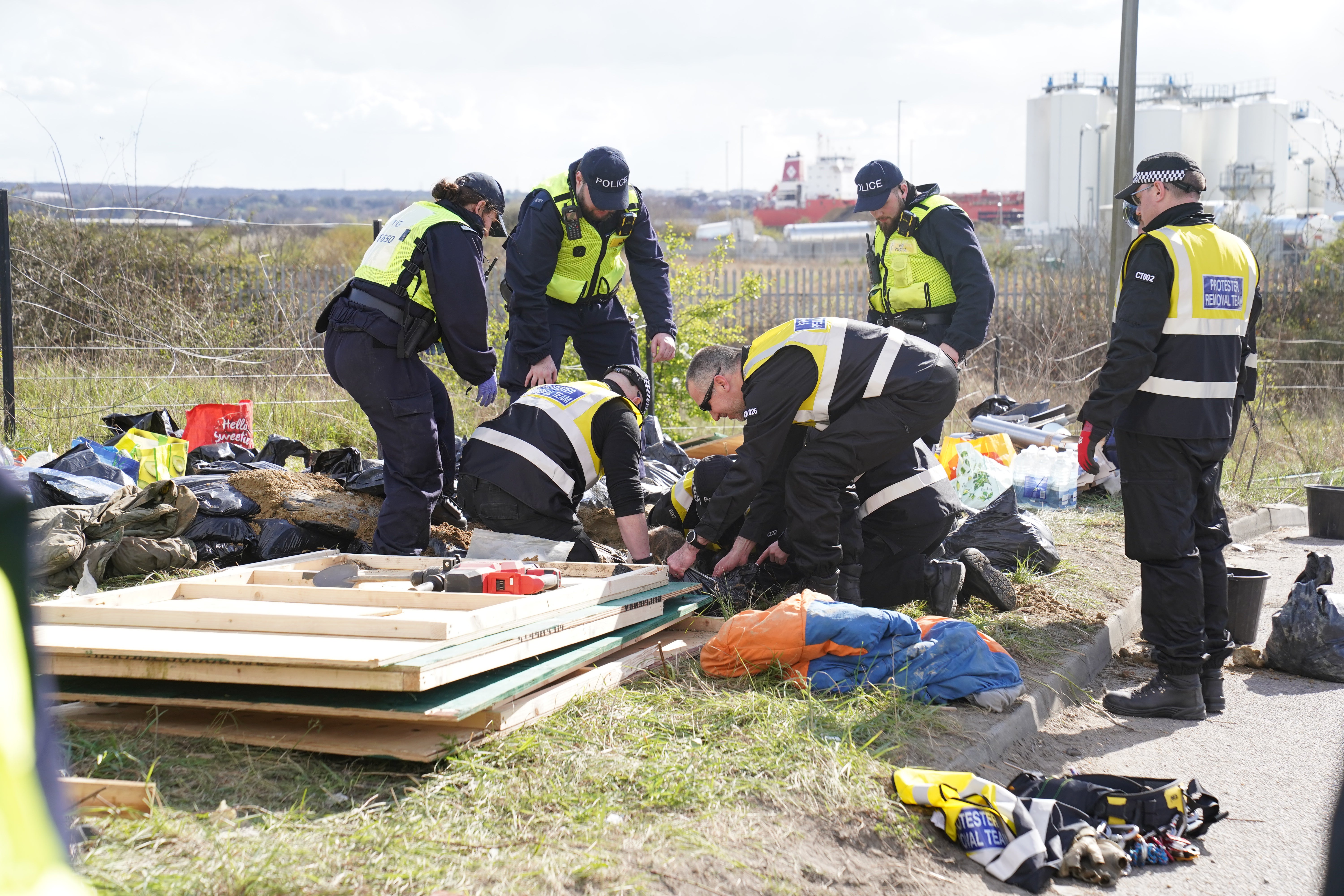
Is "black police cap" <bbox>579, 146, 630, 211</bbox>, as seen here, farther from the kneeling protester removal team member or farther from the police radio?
the kneeling protester removal team member

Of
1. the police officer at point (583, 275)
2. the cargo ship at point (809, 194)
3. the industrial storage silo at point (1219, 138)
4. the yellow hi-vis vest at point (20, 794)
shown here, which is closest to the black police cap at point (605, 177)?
the police officer at point (583, 275)

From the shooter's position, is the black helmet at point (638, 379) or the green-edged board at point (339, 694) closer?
the green-edged board at point (339, 694)

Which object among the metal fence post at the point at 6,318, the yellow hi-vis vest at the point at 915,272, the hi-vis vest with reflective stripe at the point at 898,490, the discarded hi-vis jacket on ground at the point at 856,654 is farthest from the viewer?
the metal fence post at the point at 6,318

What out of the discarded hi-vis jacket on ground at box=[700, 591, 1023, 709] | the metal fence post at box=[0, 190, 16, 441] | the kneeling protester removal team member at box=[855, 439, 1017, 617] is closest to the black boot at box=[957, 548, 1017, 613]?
the kneeling protester removal team member at box=[855, 439, 1017, 617]

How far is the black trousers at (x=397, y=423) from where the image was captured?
514 cm

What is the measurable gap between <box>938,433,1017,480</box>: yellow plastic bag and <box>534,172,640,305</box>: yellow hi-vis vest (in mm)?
2829

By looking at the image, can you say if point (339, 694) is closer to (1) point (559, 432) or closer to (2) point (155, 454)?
(1) point (559, 432)

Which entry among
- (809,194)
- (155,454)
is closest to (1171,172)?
(155,454)

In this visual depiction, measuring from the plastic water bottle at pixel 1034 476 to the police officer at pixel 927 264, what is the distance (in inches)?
52.0

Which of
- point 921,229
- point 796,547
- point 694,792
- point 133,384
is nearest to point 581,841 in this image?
point 694,792

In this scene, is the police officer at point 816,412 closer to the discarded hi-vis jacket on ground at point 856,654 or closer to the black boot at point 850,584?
the black boot at point 850,584

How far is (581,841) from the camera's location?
2.71 meters

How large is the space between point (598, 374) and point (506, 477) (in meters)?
1.65

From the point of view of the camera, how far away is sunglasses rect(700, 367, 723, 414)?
482 cm
